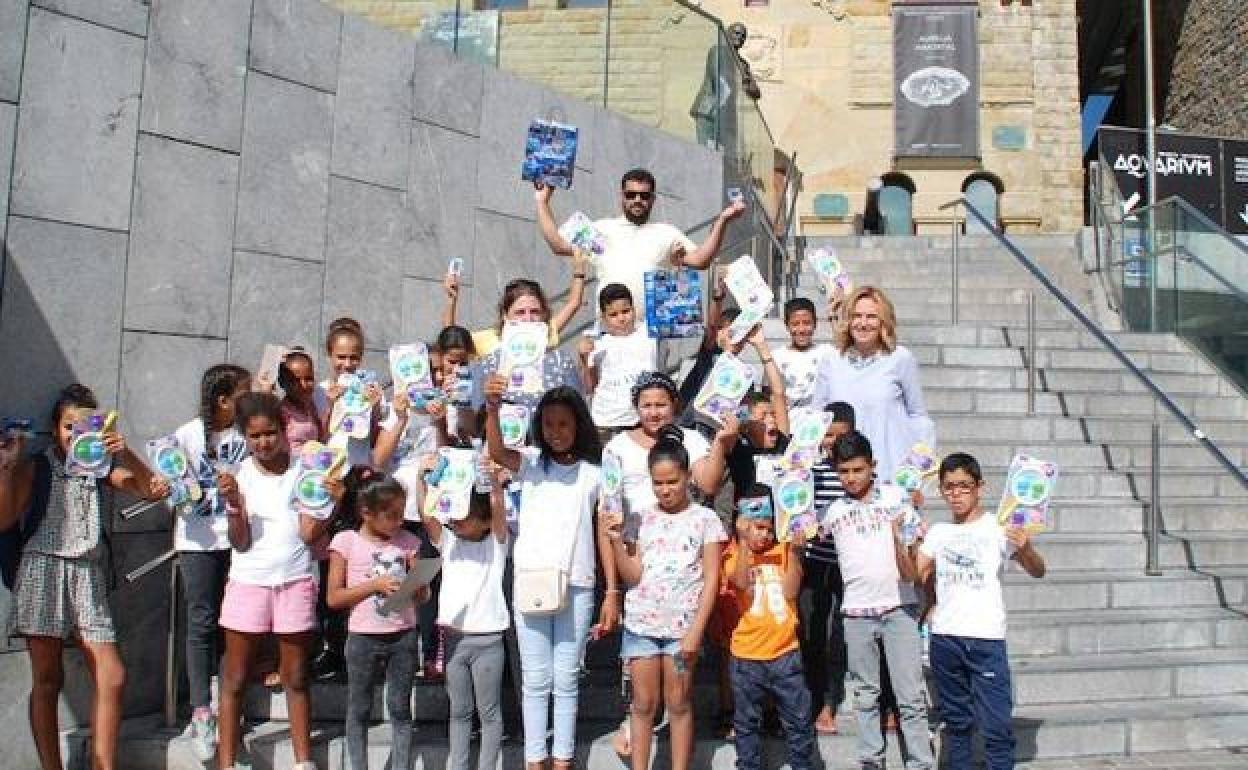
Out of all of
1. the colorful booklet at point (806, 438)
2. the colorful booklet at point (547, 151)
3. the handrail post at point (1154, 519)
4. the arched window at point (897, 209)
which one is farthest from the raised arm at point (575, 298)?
the arched window at point (897, 209)

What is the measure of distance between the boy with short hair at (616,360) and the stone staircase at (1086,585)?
4.30 feet

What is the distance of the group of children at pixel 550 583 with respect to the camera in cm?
455

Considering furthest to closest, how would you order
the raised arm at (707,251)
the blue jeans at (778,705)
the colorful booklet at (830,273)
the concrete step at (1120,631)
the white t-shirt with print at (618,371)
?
the colorful booklet at (830,273) < the raised arm at (707,251) < the concrete step at (1120,631) < the white t-shirt with print at (618,371) < the blue jeans at (778,705)

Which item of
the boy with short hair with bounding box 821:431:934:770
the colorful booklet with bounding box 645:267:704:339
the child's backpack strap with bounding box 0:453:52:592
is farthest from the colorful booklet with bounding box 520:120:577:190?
the child's backpack strap with bounding box 0:453:52:592

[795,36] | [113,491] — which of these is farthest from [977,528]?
[795,36]

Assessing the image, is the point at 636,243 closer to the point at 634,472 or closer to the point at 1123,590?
the point at 634,472

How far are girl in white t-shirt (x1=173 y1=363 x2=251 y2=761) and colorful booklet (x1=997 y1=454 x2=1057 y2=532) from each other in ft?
11.6

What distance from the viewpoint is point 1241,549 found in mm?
6871

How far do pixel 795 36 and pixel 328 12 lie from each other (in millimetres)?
16233

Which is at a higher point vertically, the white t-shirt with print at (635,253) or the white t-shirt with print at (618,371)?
the white t-shirt with print at (635,253)

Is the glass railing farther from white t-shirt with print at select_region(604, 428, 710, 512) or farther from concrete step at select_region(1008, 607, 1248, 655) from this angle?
white t-shirt with print at select_region(604, 428, 710, 512)

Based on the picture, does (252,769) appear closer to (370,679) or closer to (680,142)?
(370,679)

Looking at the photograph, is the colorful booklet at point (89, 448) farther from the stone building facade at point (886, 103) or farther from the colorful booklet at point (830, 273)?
the stone building facade at point (886, 103)

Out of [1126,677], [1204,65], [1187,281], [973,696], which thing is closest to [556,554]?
[973,696]
